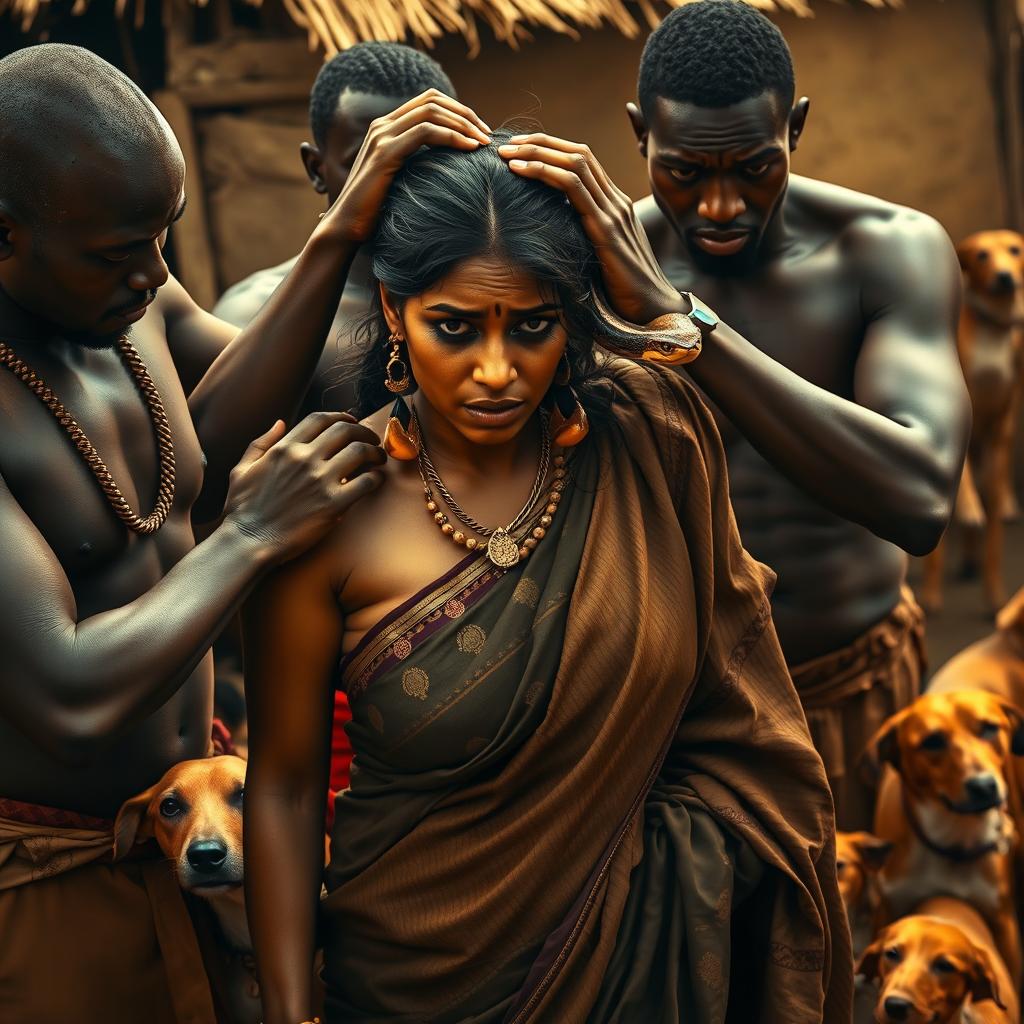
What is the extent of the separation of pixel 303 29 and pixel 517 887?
194 inches

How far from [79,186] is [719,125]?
1613 mm

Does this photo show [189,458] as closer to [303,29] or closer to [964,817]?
[964,817]

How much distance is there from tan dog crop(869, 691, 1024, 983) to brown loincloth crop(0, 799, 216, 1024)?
7.44 ft

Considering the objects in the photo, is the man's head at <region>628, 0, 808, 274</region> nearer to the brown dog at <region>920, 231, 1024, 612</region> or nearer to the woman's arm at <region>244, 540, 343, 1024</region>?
the woman's arm at <region>244, 540, 343, 1024</region>

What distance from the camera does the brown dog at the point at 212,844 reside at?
3.26 metres

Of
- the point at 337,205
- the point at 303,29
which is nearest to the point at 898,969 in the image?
the point at 337,205

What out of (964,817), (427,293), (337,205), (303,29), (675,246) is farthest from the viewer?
(303,29)

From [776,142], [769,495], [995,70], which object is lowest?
[995,70]

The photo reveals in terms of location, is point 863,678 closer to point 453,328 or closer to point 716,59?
point 716,59

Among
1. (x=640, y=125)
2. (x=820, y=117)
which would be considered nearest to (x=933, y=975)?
(x=640, y=125)

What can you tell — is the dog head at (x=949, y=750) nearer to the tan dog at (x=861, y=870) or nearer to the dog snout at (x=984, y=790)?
the dog snout at (x=984, y=790)

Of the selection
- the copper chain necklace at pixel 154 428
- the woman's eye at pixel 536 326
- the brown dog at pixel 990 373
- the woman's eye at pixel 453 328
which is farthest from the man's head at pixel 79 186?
the brown dog at pixel 990 373

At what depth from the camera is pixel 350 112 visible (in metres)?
4.45

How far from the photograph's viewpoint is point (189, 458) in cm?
337
